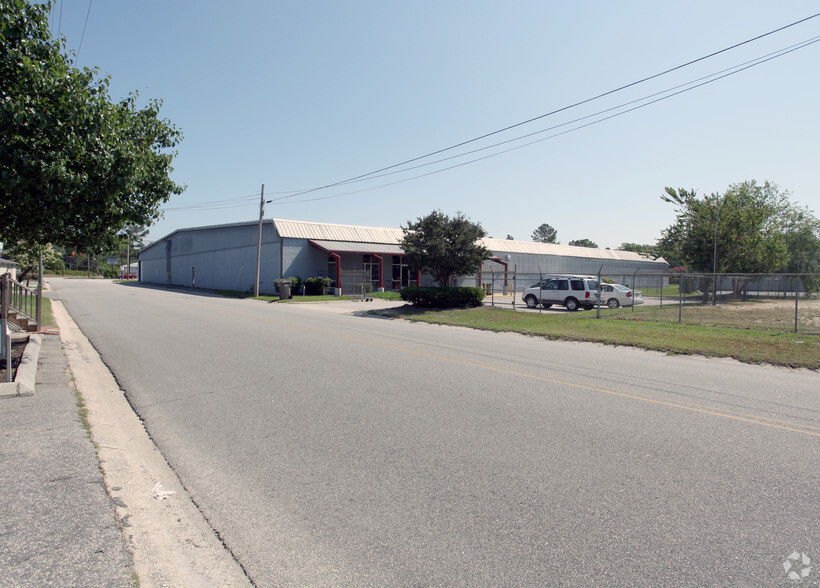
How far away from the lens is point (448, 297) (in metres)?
23.4

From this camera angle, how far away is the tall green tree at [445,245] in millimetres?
23312

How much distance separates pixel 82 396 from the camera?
23.9ft

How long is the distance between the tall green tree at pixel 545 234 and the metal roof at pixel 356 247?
403 feet

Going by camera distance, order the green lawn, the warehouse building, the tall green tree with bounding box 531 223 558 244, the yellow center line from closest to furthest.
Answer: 1. the yellow center line
2. the green lawn
3. the warehouse building
4. the tall green tree with bounding box 531 223 558 244

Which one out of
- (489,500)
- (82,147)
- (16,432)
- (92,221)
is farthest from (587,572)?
(92,221)

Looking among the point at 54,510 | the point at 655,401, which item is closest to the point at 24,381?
the point at 54,510

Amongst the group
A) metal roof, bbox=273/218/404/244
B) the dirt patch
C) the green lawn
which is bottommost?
the dirt patch

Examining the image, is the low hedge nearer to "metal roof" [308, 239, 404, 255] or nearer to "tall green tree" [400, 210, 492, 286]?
"tall green tree" [400, 210, 492, 286]

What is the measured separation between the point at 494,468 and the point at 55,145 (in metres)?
7.77

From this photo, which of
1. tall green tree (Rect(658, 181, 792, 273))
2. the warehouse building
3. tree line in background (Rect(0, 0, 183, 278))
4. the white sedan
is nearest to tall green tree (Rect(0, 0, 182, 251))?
tree line in background (Rect(0, 0, 183, 278))

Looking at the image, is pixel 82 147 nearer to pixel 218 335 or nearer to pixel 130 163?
pixel 130 163

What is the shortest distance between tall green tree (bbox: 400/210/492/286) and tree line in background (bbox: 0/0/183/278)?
14995 millimetres

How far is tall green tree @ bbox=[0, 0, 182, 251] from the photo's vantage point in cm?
739

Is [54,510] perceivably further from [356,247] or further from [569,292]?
[356,247]
